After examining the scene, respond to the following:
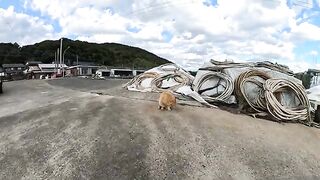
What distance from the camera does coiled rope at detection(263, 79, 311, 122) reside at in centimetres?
935

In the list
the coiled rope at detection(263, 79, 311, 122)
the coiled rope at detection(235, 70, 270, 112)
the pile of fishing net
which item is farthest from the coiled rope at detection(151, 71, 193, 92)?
the coiled rope at detection(263, 79, 311, 122)

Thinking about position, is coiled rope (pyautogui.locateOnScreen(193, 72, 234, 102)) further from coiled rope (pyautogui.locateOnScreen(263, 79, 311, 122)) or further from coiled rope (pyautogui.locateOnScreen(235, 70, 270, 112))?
coiled rope (pyautogui.locateOnScreen(263, 79, 311, 122))

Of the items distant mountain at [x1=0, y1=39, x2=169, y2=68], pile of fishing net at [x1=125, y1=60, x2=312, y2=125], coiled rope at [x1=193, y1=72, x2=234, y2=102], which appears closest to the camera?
pile of fishing net at [x1=125, y1=60, x2=312, y2=125]

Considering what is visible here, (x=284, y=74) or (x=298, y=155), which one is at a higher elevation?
(x=284, y=74)

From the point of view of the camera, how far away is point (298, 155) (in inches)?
267

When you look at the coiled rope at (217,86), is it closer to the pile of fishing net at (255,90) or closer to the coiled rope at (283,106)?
the pile of fishing net at (255,90)

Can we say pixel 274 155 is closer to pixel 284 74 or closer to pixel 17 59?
pixel 284 74

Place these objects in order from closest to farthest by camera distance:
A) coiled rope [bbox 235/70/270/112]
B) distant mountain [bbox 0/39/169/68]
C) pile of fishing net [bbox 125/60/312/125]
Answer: pile of fishing net [bbox 125/60/312/125] → coiled rope [bbox 235/70/270/112] → distant mountain [bbox 0/39/169/68]

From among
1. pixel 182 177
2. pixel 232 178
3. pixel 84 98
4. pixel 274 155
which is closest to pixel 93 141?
pixel 182 177

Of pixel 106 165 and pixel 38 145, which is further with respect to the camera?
pixel 38 145

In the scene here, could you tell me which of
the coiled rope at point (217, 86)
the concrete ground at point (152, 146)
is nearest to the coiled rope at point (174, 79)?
the coiled rope at point (217, 86)

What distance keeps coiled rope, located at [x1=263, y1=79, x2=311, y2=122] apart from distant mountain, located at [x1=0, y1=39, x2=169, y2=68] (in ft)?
235

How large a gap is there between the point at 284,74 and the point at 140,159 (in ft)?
22.8

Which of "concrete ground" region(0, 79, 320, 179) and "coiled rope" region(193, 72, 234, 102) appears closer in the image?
"concrete ground" region(0, 79, 320, 179)
